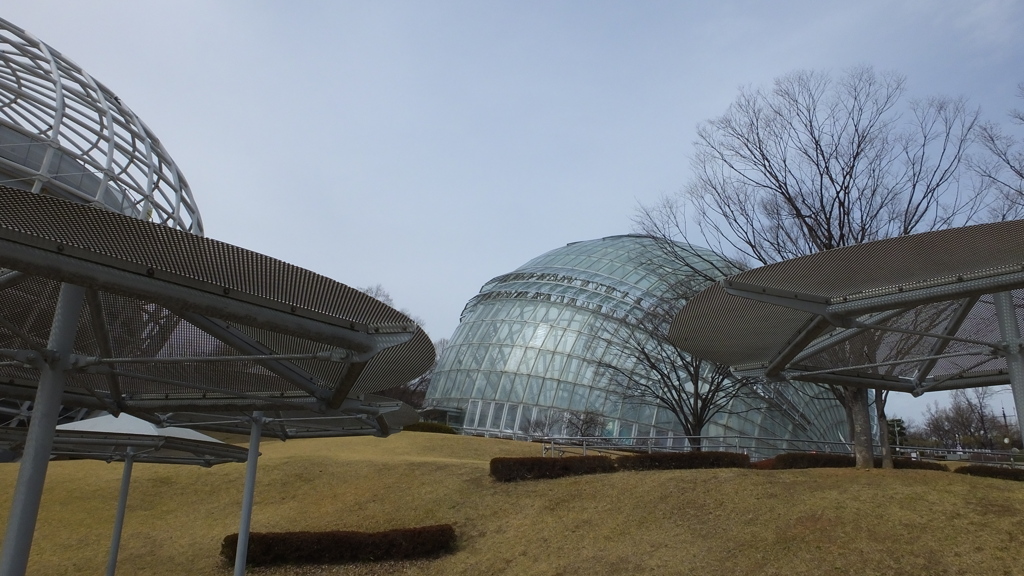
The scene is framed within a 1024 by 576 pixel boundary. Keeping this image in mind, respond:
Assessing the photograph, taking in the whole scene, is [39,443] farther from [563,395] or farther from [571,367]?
[571,367]

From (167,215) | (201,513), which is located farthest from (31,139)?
(201,513)

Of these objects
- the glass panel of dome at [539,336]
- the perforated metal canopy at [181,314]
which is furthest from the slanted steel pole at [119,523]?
the glass panel of dome at [539,336]

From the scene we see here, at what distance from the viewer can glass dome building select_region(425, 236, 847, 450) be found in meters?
39.0

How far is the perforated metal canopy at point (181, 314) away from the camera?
21.8 ft

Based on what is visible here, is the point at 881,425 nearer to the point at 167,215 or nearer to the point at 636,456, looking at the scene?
the point at 636,456

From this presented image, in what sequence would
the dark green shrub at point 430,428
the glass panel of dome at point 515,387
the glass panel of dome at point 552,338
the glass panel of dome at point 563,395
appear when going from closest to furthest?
the dark green shrub at point 430,428 → the glass panel of dome at point 563,395 → the glass panel of dome at point 515,387 → the glass panel of dome at point 552,338

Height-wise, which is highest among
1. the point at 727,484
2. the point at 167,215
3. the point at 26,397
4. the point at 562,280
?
the point at 562,280

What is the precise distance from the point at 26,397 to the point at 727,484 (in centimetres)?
1614

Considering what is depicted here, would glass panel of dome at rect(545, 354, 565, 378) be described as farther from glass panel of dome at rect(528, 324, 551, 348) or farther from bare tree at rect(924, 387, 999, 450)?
bare tree at rect(924, 387, 999, 450)

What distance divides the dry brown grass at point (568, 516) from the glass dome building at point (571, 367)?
49.6 feet

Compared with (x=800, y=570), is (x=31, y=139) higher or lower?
higher

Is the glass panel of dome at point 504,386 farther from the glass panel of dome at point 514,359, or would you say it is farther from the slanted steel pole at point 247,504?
the slanted steel pole at point 247,504

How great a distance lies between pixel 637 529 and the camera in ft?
54.1

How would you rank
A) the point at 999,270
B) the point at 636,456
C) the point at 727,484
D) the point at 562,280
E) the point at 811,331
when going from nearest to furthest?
the point at 999,270 < the point at 811,331 < the point at 727,484 < the point at 636,456 < the point at 562,280
